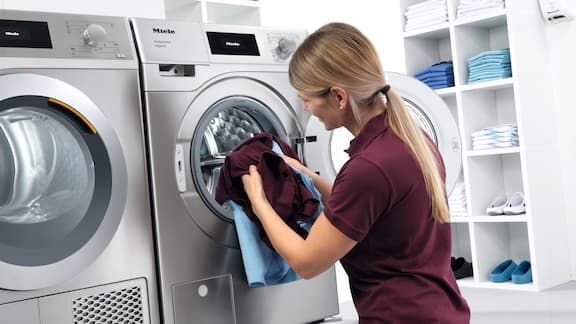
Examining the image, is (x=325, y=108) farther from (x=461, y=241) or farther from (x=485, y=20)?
(x=461, y=241)

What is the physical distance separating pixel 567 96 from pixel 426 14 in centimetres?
99

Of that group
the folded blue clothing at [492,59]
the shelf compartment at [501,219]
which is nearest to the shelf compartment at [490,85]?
the folded blue clothing at [492,59]

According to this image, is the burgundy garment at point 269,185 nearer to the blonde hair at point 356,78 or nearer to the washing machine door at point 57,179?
the washing machine door at point 57,179

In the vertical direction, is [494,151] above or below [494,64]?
below

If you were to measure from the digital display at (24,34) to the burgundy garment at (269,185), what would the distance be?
629 millimetres

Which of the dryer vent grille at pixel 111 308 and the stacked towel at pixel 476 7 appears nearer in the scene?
the dryer vent grille at pixel 111 308

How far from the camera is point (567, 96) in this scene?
400 cm

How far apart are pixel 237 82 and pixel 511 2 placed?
7.17ft

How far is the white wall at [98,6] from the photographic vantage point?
2668mm

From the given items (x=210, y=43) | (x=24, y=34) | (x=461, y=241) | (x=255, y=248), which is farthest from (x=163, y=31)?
(x=461, y=241)

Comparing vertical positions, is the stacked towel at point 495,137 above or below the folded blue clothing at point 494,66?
below

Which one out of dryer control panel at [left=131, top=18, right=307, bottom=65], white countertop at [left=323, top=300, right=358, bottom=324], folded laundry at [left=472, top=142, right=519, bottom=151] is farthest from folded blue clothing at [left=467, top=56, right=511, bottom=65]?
dryer control panel at [left=131, top=18, right=307, bottom=65]

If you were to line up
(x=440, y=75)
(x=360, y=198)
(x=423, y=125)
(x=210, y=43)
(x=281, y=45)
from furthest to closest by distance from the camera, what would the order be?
1. (x=440, y=75)
2. (x=423, y=125)
3. (x=281, y=45)
4. (x=210, y=43)
5. (x=360, y=198)

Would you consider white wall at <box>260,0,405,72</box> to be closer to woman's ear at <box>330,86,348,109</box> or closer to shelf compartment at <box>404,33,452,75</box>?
shelf compartment at <box>404,33,452,75</box>
